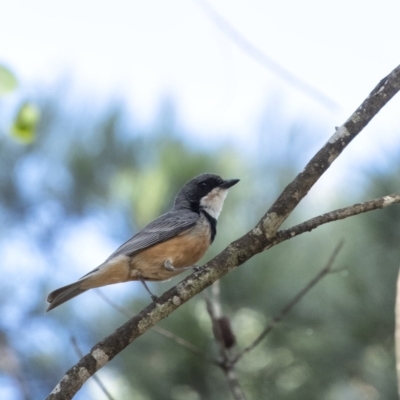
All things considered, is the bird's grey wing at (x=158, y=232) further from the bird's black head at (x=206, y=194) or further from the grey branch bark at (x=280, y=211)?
the grey branch bark at (x=280, y=211)

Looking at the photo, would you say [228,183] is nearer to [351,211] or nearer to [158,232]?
[158,232]

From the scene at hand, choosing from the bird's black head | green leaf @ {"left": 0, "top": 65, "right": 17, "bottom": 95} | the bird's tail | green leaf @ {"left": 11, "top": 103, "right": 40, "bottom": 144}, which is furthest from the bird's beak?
green leaf @ {"left": 0, "top": 65, "right": 17, "bottom": 95}

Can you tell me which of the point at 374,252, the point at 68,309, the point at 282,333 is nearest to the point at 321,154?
the point at 374,252

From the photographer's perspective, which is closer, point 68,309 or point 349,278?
point 349,278

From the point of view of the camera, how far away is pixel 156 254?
533cm

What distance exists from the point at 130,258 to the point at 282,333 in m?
1.29

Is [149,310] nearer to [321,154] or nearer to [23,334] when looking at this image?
[321,154]

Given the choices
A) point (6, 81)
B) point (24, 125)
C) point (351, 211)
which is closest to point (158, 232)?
point (24, 125)

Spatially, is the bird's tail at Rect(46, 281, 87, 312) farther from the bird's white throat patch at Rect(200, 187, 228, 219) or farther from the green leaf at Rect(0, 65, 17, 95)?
the green leaf at Rect(0, 65, 17, 95)

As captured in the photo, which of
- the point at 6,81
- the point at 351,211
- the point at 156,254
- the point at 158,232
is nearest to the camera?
the point at 6,81

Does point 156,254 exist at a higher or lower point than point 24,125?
lower

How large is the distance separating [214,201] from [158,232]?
73cm

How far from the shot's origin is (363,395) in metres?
4.82

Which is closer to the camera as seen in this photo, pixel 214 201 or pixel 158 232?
pixel 158 232
